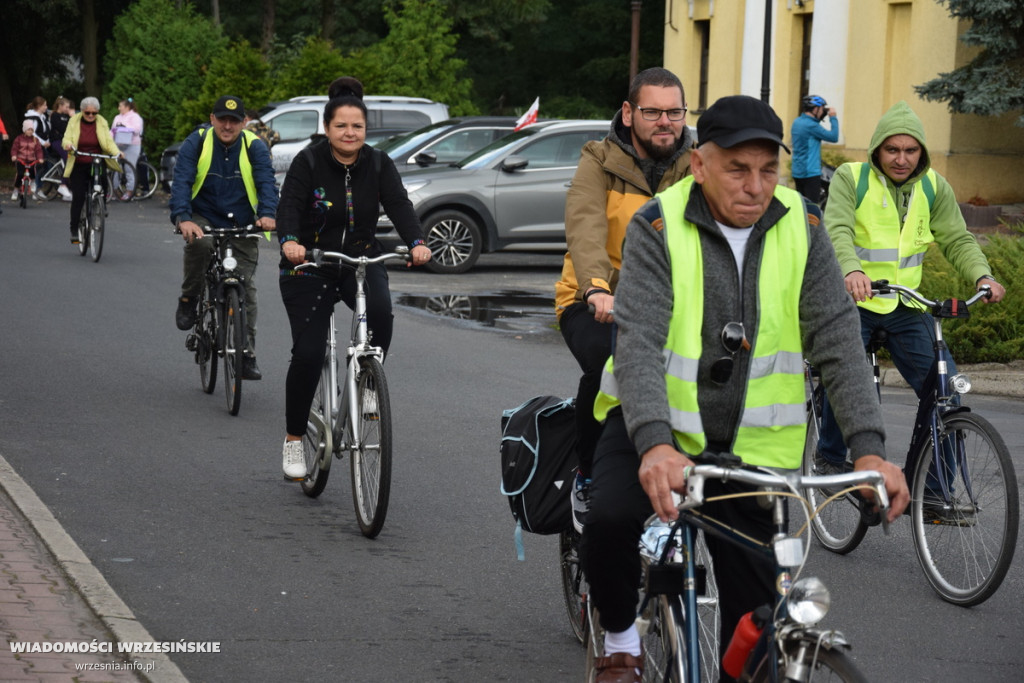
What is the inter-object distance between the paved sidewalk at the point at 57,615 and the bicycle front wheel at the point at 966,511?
3.04m

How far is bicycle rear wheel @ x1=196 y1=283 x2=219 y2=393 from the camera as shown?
9656 millimetres

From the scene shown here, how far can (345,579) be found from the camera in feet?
19.2

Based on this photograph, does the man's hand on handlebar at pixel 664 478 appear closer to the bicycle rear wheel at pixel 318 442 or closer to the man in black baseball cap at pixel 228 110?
the bicycle rear wheel at pixel 318 442

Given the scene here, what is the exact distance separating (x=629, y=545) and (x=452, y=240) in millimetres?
14731

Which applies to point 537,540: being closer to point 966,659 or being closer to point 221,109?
point 966,659

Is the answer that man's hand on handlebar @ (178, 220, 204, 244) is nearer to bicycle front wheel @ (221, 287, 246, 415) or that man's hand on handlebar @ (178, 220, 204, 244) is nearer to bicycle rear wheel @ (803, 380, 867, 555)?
bicycle front wheel @ (221, 287, 246, 415)

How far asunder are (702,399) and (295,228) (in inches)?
145

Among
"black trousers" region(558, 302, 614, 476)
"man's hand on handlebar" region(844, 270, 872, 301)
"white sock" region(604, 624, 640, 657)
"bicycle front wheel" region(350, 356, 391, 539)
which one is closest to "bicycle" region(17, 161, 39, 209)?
"bicycle front wheel" region(350, 356, 391, 539)

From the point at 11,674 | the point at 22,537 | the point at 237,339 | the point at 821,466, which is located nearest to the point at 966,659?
the point at 821,466

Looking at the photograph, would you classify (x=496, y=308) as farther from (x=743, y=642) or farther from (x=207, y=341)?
(x=743, y=642)

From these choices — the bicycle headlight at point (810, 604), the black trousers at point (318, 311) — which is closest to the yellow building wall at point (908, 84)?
the black trousers at point (318, 311)

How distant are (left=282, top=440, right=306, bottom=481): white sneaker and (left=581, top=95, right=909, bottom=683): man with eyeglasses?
12.7 ft

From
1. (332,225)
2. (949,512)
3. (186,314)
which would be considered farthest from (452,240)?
(949,512)

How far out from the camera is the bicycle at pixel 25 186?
26.8 meters
